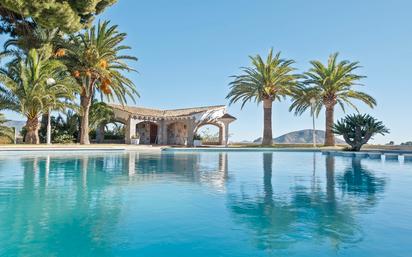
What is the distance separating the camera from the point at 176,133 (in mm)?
34562

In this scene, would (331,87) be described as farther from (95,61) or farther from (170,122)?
(95,61)

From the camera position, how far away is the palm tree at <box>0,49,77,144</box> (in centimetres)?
2141

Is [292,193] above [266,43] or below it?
below

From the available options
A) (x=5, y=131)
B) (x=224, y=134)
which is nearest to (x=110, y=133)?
(x=5, y=131)

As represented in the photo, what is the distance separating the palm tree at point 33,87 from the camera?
70.2 feet

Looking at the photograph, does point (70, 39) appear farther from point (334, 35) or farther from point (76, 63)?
point (334, 35)

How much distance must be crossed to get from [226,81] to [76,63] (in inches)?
564

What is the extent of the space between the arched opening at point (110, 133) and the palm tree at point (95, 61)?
15.8ft

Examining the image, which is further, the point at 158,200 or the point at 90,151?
the point at 90,151

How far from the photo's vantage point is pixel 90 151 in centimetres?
2200

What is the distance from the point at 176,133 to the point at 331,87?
52.7 ft

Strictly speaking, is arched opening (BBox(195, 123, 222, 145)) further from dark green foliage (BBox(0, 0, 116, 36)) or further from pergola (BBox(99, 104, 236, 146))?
dark green foliage (BBox(0, 0, 116, 36))

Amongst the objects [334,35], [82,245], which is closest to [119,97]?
[334,35]

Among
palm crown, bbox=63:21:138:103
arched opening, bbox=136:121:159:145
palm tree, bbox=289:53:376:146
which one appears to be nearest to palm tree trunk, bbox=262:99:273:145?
palm tree, bbox=289:53:376:146
